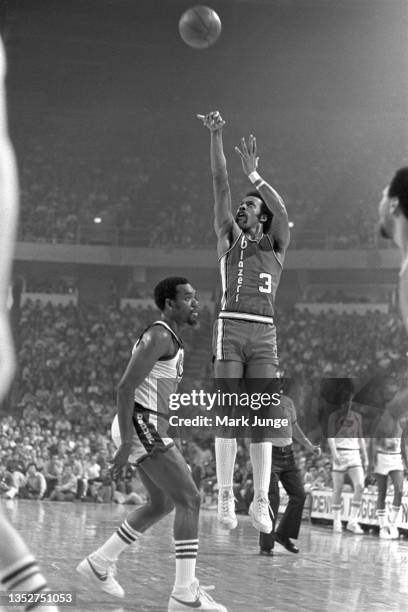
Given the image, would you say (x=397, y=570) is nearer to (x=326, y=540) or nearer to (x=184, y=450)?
(x=326, y=540)

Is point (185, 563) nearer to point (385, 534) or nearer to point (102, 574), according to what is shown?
point (102, 574)

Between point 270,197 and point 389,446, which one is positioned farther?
point 389,446

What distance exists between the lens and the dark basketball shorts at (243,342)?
22.6 ft

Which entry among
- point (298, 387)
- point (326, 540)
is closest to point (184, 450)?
point (298, 387)

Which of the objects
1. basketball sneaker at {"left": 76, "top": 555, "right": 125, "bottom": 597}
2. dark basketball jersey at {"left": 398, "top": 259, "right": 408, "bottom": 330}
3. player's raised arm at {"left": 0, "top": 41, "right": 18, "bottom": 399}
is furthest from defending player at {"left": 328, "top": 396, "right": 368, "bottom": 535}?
player's raised arm at {"left": 0, "top": 41, "right": 18, "bottom": 399}

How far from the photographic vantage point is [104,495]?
65.7ft

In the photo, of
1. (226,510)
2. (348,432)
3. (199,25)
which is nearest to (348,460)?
(348,432)

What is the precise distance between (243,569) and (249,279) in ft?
8.47

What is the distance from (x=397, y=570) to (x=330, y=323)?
1977 centimetres

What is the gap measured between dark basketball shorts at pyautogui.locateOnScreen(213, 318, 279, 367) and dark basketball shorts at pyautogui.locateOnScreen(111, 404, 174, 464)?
3.81 feet

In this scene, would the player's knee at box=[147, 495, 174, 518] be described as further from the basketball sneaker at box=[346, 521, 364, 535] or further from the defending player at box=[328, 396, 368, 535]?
the basketball sneaker at box=[346, 521, 364, 535]

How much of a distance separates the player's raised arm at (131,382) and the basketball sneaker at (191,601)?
0.83 meters

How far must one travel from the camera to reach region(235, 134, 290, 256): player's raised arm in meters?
6.89

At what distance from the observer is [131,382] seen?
18.4 ft
